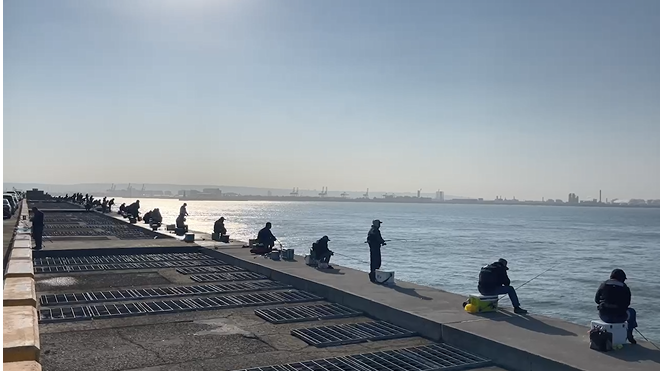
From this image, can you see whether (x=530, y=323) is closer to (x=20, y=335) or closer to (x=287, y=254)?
(x=20, y=335)

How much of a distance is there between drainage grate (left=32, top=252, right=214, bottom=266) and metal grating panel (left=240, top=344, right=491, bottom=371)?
11902 millimetres

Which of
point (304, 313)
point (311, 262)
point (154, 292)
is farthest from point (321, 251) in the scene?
point (304, 313)

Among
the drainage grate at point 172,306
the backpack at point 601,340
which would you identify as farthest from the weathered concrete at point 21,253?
the backpack at point 601,340

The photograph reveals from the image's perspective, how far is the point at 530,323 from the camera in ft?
30.8

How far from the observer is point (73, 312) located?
35.0 ft

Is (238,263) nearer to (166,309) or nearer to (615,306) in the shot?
(166,309)

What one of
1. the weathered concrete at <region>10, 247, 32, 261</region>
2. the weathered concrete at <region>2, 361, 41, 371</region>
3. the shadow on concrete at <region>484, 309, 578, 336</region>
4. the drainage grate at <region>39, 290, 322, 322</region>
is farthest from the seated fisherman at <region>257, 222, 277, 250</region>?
the weathered concrete at <region>2, 361, 41, 371</region>

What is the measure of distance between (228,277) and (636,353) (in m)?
9.75

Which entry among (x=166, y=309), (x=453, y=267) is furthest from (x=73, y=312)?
(x=453, y=267)

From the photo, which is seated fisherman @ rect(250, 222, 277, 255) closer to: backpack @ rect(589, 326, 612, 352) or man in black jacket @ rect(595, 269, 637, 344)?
man in black jacket @ rect(595, 269, 637, 344)

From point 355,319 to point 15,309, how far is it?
5.31m

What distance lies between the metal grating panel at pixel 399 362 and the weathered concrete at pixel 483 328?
34 centimetres

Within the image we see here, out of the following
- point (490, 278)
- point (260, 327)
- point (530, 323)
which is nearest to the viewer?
point (530, 323)

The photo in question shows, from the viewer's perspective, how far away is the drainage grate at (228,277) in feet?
48.5
